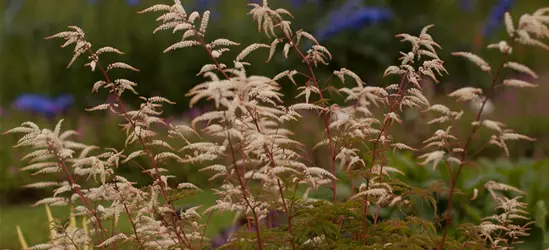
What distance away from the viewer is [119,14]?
12.1 m

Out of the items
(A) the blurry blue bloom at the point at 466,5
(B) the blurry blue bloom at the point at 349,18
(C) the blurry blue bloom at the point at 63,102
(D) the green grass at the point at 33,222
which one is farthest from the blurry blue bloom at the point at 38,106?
(A) the blurry blue bloom at the point at 466,5

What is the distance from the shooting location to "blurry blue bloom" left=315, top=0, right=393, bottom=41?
1180 cm

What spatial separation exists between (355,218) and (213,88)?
0.95m

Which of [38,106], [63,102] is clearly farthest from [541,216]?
[63,102]

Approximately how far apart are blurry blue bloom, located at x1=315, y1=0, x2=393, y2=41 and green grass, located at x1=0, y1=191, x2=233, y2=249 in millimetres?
4396

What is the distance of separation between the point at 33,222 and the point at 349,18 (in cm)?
643

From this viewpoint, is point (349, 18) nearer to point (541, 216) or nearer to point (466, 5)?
point (466, 5)

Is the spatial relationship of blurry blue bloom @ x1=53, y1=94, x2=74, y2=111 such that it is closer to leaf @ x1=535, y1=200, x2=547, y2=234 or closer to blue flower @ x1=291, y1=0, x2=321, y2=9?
blue flower @ x1=291, y1=0, x2=321, y2=9

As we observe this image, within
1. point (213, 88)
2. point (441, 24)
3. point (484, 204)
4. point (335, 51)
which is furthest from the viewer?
point (441, 24)

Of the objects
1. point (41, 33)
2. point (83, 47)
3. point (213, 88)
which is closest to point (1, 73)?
point (41, 33)

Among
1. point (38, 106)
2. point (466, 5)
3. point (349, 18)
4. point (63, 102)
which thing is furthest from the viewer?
point (466, 5)

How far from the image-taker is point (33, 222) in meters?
6.88

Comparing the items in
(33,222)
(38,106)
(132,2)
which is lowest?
(33,222)

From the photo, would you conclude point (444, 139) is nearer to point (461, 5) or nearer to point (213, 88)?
point (213, 88)
